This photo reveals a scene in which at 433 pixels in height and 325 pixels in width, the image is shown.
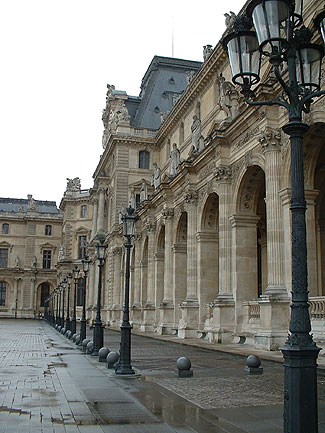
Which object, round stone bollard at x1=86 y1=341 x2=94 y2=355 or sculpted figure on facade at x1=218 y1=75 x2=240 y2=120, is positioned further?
sculpted figure on facade at x1=218 y1=75 x2=240 y2=120

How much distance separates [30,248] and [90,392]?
89.2 metres

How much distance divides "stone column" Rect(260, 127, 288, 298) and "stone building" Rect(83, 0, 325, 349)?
1.5 inches

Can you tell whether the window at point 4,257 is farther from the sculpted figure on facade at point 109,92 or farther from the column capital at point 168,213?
the column capital at point 168,213

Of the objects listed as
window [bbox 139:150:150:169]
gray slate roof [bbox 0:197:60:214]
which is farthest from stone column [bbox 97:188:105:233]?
gray slate roof [bbox 0:197:60:214]

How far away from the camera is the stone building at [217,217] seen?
20312 millimetres

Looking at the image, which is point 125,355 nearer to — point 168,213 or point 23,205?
point 168,213

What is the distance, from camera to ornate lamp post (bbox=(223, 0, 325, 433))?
5582 mm

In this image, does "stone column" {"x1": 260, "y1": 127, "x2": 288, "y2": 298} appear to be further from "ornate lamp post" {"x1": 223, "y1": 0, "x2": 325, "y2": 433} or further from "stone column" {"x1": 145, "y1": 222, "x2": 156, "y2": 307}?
"stone column" {"x1": 145, "y1": 222, "x2": 156, "y2": 307}

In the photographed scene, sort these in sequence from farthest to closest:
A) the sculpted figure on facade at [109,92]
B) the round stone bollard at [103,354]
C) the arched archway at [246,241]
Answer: the sculpted figure on facade at [109,92] → the arched archway at [246,241] → the round stone bollard at [103,354]

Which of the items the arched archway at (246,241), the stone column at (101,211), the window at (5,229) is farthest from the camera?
the window at (5,229)

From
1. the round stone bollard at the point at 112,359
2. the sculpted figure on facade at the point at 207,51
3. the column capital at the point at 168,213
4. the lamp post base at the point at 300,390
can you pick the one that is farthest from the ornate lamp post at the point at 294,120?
the sculpted figure on facade at the point at 207,51

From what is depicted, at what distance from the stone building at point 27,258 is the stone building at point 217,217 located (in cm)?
4451

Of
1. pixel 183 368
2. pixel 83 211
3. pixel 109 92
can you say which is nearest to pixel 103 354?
pixel 183 368

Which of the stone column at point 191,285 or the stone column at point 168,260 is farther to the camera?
the stone column at point 168,260
